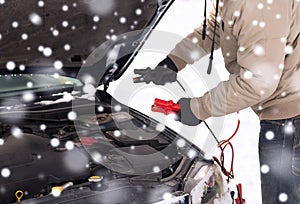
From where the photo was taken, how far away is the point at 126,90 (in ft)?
10.0

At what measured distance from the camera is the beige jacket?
1.65 metres

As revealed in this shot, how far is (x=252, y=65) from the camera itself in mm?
1729

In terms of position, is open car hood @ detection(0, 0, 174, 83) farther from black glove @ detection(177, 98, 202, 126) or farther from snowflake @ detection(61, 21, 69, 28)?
black glove @ detection(177, 98, 202, 126)

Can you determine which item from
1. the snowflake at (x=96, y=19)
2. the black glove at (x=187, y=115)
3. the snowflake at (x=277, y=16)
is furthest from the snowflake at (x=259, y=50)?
the snowflake at (x=96, y=19)

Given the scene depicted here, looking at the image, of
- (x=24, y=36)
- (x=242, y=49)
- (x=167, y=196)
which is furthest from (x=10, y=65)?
(x=242, y=49)

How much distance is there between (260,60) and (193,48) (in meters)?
0.56

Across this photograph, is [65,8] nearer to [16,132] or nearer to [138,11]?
[138,11]

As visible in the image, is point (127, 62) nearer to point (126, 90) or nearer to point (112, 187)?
point (112, 187)

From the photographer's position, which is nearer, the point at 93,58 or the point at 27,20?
the point at 27,20

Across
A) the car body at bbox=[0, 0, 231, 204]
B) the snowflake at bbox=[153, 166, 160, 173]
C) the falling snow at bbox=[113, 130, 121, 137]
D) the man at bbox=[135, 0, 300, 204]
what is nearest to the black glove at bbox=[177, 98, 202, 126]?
the man at bbox=[135, 0, 300, 204]

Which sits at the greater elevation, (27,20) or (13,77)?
(27,20)

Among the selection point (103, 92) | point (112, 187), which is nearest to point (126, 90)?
point (103, 92)

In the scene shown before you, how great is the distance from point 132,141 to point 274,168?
2.27 feet

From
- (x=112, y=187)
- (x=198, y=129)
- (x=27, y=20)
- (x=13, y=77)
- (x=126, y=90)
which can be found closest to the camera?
(x=112, y=187)
